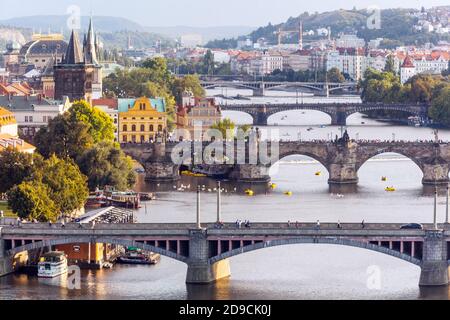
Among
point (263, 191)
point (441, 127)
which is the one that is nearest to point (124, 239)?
point (263, 191)

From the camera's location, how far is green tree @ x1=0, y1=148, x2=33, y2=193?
43.8 m

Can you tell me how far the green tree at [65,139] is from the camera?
51.7 meters

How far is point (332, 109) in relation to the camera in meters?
80.5

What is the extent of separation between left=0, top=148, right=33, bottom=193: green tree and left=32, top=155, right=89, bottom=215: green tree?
2.51 ft

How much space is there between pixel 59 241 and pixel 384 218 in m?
11.7

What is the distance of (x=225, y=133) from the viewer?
61.2 m

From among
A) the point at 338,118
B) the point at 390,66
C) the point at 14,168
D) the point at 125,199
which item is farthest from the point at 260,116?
the point at 14,168

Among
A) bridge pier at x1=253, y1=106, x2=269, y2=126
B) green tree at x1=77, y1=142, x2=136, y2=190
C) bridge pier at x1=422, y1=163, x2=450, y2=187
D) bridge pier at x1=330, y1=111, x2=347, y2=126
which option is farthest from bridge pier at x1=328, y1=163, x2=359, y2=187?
bridge pier at x1=330, y1=111, x2=347, y2=126

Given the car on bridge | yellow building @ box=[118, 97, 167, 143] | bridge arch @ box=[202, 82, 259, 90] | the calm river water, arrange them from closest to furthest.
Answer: the calm river water, the car on bridge, yellow building @ box=[118, 97, 167, 143], bridge arch @ box=[202, 82, 259, 90]

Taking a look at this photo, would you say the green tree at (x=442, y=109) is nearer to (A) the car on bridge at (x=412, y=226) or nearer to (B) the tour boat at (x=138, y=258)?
(B) the tour boat at (x=138, y=258)

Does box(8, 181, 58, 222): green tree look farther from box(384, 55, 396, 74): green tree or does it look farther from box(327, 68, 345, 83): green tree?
box(327, 68, 345, 83): green tree

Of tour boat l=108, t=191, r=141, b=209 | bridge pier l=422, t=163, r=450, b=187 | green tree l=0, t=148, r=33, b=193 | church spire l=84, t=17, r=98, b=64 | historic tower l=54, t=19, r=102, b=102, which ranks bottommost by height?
bridge pier l=422, t=163, r=450, b=187

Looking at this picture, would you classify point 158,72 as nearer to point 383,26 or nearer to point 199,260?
point 199,260

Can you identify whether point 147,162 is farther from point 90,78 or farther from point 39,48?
point 39,48
